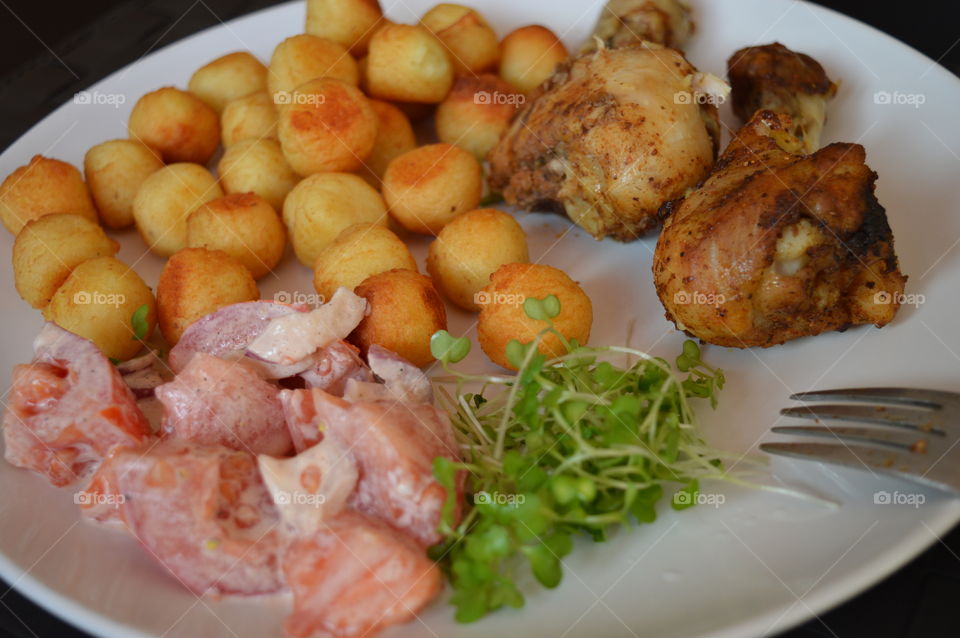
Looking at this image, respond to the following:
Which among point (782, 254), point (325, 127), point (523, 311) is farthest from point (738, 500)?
point (325, 127)

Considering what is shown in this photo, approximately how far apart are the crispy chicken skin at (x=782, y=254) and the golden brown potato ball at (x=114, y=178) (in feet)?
4.77

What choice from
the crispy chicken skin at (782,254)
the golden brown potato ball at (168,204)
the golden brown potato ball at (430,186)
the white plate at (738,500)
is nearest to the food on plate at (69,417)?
the white plate at (738,500)

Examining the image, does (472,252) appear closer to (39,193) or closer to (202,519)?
(202,519)

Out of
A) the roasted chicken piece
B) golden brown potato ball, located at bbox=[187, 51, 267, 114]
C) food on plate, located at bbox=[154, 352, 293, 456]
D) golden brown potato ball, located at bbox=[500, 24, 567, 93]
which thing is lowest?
the roasted chicken piece

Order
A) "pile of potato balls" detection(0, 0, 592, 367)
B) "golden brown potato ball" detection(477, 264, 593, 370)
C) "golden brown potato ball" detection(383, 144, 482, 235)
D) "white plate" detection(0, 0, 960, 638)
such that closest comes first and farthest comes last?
Result: "white plate" detection(0, 0, 960, 638)
"golden brown potato ball" detection(477, 264, 593, 370)
"pile of potato balls" detection(0, 0, 592, 367)
"golden brown potato ball" detection(383, 144, 482, 235)

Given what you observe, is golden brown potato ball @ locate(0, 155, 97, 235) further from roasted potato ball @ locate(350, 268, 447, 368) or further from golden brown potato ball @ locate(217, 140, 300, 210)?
roasted potato ball @ locate(350, 268, 447, 368)

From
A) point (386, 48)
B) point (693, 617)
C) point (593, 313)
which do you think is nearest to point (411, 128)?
point (386, 48)

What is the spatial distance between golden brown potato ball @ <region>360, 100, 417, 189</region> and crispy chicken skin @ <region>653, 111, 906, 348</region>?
941mm

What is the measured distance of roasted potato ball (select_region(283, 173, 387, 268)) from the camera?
2.16 m

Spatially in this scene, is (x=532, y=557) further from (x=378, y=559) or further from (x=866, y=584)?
(x=866, y=584)

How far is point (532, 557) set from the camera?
1403 mm

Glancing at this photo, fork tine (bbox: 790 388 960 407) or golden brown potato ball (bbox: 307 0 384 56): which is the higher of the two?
golden brown potato ball (bbox: 307 0 384 56)

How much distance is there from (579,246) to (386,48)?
0.79 meters

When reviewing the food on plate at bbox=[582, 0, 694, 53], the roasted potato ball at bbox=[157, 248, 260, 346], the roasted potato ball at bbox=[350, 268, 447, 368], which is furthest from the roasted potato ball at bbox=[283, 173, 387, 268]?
the food on plate at bbox=[582, 0, 694, 53]
